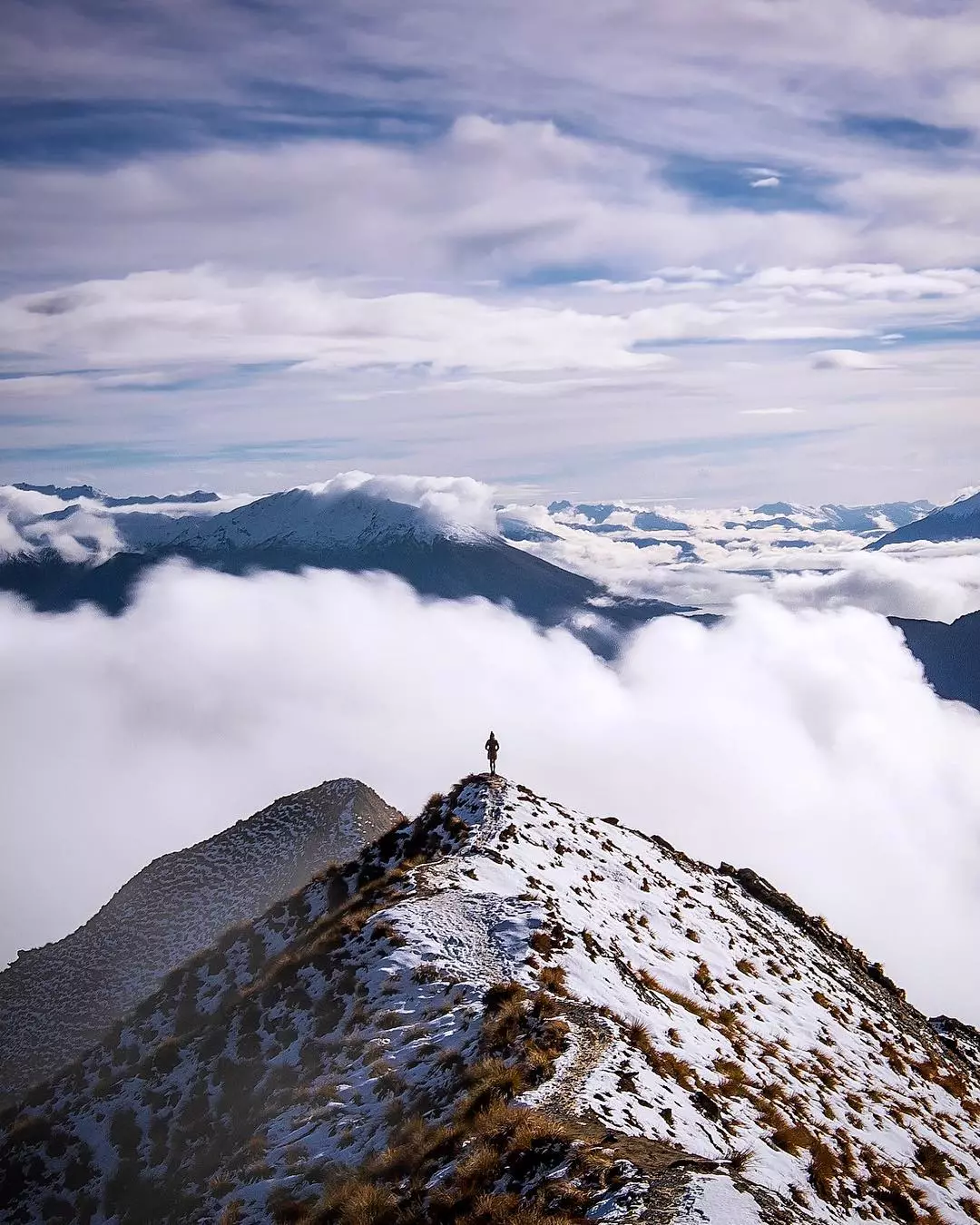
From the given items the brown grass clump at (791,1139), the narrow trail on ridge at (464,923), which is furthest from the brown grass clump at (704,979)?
the brown grass clump at (791,1139)

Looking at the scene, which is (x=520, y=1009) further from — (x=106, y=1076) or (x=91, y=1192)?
(x=106, y=1076)

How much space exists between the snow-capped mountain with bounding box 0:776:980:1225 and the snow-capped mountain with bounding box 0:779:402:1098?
1393 inches

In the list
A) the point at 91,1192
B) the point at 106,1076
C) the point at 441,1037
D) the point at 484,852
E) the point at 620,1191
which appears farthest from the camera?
the point at 484,852

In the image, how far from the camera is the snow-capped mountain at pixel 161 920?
62.6 metres

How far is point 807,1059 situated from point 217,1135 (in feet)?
63.3

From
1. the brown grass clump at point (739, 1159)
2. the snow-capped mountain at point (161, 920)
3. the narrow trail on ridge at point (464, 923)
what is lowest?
the snow-capped mountain at point (161, 920)

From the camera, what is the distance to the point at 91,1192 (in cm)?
2420

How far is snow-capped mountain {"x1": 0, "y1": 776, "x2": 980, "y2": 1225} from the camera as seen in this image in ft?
49.8

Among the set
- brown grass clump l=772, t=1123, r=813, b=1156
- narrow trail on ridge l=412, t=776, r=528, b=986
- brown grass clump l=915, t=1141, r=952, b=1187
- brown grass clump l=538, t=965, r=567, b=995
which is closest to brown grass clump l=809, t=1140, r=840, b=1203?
brown grass clump l=772, t=1123, r=813, b=1156

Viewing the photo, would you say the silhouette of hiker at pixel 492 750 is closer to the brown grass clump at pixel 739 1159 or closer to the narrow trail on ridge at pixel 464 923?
the narrow trail on ridge at pixel 464 923

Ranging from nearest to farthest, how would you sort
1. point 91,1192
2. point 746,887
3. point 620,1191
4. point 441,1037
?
point 620,1191 < point 441,1037 < point 91,1192 < point 746,887

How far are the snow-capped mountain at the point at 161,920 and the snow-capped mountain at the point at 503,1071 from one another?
35.4 meters

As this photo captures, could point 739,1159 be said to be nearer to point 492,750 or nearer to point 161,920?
point 492,750

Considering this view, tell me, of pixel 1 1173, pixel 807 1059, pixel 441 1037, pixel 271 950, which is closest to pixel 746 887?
pixel 807 1059
